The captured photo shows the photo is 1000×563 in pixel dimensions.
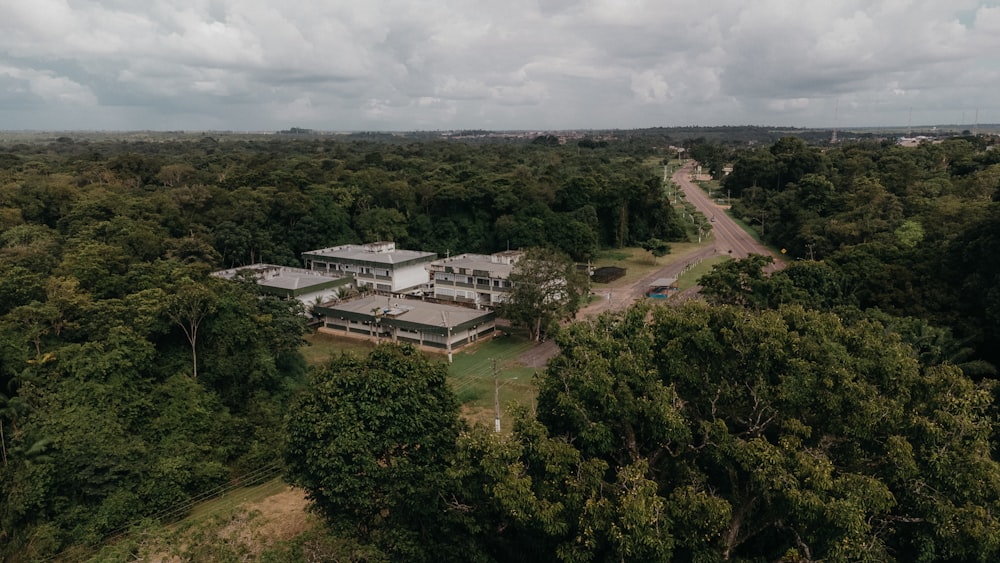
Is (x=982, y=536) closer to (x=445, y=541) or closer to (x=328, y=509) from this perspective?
(x=445, y=541)

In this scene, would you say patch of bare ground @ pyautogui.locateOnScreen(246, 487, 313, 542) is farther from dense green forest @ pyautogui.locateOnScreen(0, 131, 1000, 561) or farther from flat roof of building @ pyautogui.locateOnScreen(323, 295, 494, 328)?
flat roof of building @ pyautogui.locateOnScreen(323, 295, 494, 328)

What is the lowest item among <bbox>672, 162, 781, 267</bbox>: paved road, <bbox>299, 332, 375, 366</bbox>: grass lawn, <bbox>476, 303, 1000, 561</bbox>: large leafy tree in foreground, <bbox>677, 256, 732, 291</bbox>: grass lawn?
<bbox>299, 332, 375, 366</bbox>: grass lawn

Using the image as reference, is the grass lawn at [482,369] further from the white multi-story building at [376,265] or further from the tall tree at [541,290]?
the white multi-story building at [376,265]

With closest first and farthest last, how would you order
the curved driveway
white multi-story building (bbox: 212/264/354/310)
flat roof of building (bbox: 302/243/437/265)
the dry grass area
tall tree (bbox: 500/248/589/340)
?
the dry grass area, tall tree (bbox: 500/248/589/340), white multi-story building (bbox: 212/264/354/310), the curved driveway, flat roof of building (bbox: 302/243/437/265)

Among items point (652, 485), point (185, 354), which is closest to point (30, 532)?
point (185, 354)

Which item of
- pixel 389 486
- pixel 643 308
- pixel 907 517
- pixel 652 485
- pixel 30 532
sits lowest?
pixel 30 532

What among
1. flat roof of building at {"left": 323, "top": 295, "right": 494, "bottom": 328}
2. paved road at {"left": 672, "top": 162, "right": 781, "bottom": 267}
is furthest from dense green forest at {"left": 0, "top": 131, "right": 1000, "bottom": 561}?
paved road at {"left": 672, "top": 162, "right": 781, "bottom": 267}

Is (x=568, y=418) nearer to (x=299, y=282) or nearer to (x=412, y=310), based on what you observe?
(x=412, y=310)
